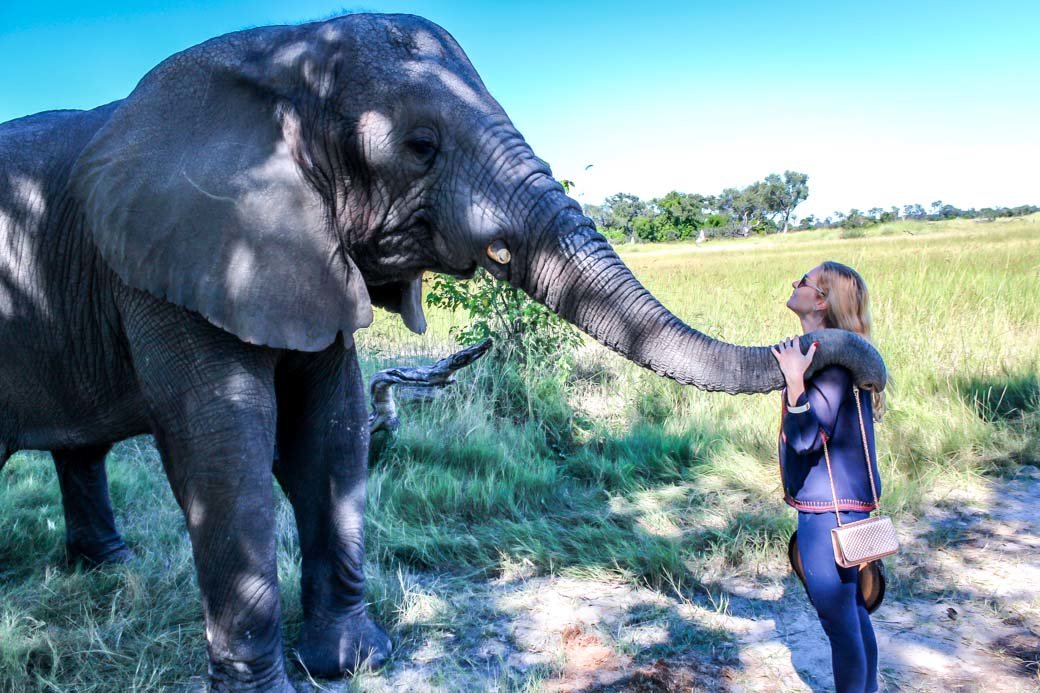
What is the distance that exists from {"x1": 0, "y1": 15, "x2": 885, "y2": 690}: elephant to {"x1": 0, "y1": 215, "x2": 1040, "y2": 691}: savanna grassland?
919mm

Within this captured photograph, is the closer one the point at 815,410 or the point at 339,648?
the point at 815,410

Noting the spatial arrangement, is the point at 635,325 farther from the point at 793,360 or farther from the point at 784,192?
the point at 784,192

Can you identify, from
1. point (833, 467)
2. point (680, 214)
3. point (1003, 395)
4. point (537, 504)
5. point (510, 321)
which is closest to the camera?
point (833, 467)

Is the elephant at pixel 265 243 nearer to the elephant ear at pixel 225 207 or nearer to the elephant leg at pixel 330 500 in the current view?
the elephant ear at pixel 225 207

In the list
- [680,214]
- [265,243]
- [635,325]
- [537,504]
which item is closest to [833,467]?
[635,325]

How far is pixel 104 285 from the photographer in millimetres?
3209

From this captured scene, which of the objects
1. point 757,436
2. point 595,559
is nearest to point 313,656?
point 595,559

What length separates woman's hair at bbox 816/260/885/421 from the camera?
3062 mm

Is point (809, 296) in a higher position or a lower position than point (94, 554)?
higher

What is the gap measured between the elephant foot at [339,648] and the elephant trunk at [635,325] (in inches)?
73.1

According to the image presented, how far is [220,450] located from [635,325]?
1527 millimetres

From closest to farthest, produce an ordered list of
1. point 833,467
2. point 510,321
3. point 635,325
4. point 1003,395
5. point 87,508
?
point 635,325, point 833,467, point 87,508, point 1003,395, point 510,321

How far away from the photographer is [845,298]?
3066mm

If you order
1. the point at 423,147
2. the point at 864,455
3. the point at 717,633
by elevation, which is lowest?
the point at 717,633
